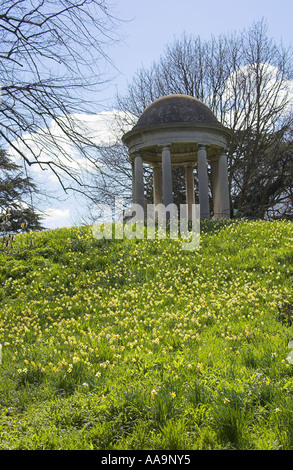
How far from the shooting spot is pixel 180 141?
18172 millimetres

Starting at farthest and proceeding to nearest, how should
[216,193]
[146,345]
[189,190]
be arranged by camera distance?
[189,190]
[216,193]
[146,345]

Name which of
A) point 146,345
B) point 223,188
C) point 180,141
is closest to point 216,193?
point 223,188

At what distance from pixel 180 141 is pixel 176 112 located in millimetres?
1604

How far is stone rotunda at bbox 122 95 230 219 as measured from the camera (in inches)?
717

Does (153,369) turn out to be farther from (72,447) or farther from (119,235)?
(119,235)

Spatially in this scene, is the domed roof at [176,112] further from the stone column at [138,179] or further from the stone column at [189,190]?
the stone column at [189,190]

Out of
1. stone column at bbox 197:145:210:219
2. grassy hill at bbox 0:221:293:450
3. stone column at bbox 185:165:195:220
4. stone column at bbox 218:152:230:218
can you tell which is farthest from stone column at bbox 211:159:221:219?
grassy hill at bbox 0:221:293:450

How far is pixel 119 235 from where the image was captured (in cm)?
1434

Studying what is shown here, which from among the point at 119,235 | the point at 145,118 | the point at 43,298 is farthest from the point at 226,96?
the point at 43,298

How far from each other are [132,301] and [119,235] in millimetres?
5674

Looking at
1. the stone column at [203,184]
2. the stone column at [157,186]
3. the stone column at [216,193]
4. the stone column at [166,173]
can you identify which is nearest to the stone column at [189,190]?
the stone column at [157,186]

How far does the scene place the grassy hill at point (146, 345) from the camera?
3615mm

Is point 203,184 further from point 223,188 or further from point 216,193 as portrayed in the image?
point 216,193

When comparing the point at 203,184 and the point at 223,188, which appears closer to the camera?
the point at 203,184
